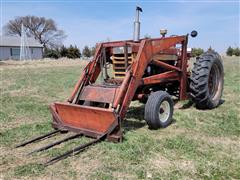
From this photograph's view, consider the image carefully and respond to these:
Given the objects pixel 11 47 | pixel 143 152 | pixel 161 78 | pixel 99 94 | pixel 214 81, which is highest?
pixel 11 47

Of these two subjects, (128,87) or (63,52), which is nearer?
(128,87)

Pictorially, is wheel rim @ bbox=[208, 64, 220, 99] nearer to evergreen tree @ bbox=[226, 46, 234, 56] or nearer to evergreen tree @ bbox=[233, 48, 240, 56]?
evergreen tree @ bbox=[233, 48, 240, 56]

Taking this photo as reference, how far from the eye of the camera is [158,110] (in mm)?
4816

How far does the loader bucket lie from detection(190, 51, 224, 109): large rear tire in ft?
8.37

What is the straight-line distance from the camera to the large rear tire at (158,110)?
4758mm

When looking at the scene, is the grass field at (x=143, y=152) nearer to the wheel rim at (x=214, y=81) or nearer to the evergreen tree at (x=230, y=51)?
the wheel rim at (x=214, y=81)

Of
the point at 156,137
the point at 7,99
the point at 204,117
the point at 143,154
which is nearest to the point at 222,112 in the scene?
the point at 204,117

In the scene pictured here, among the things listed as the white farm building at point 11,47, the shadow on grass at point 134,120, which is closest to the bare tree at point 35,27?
the white farm building at point 11,47

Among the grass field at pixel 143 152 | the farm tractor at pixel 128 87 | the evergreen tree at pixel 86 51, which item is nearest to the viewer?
the grass field at pixel 143 152

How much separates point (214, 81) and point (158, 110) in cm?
271

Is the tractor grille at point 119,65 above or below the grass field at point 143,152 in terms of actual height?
above

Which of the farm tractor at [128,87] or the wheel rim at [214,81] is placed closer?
the farm tractor at [128,87]

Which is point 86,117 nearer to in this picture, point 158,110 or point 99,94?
point 99,94

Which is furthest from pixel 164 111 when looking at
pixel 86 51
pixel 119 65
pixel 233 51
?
pixel 86 51
